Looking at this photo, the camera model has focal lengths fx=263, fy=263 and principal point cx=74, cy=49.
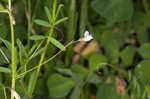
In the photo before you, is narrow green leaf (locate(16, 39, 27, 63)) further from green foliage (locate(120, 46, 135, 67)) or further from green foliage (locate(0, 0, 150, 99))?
green foliage (locate(120, 46, 135, 67))

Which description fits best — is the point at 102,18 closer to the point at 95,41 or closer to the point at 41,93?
the point at 95,41

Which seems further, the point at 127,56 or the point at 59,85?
the point at 127,56

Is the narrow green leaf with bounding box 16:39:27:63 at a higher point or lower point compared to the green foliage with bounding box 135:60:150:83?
higher

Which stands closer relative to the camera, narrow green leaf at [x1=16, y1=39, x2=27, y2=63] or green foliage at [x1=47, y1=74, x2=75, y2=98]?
narrow green leaf at [x1=16, y1=39, x2=27, y2=63]

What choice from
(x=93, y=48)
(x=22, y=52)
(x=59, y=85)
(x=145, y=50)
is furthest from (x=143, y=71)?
(x=22, y=52)

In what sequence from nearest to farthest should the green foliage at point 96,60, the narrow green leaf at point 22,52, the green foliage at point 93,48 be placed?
the narrow green leaf at point 22,52 < the green foliage at point 93,48 < the green foliage at point 96,60

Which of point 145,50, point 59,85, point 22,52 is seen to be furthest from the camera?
point 145,50

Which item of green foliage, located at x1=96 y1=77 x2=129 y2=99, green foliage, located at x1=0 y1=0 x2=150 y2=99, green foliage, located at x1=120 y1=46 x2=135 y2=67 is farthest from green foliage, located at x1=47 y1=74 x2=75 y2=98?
green foliage, located at x1=120 y1=46 x2=135 y2=67

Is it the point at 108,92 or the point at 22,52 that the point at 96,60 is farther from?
the point at 22,52

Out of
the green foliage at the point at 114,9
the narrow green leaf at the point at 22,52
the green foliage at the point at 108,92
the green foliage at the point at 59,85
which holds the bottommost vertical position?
the green foliage at the point at 108,92

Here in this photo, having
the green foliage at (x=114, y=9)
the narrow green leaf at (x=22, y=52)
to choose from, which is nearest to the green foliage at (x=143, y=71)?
the green foliage at (x=114, y=9)

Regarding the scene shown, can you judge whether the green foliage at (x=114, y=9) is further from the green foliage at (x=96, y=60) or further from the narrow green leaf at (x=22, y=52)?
the narrow green leaf at (x=22, y=52)

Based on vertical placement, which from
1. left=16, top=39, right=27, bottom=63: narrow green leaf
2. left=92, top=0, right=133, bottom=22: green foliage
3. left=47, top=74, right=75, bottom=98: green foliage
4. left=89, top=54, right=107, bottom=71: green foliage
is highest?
left=92, top=0, right=133, bottom=22: green foliage
